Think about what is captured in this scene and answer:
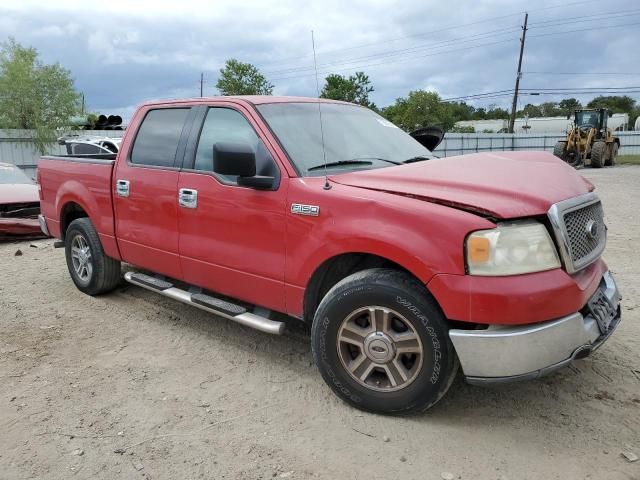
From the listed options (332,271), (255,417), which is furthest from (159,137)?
(255,417)

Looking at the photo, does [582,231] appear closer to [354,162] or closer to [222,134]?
[354,162]

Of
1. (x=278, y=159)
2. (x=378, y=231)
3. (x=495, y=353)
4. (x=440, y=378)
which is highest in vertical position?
(x=278, y=159)

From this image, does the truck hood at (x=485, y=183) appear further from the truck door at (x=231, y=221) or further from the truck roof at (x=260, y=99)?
the truck roof at (x=260, y=99)

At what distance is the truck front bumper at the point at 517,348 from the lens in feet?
9.14

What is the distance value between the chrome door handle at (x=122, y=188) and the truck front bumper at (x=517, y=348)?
312 centimetres

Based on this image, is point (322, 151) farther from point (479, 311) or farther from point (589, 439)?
point (589, 439)

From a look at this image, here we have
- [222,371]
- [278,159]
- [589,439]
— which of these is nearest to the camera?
[589,439]

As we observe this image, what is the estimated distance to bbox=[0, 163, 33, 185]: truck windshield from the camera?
32.2 feet

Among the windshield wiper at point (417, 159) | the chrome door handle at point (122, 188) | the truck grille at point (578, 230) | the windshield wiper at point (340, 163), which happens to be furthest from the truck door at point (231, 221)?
the truck grille at point (578, 230)

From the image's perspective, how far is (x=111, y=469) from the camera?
9.32ft

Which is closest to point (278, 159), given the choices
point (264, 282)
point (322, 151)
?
point (322, 151)

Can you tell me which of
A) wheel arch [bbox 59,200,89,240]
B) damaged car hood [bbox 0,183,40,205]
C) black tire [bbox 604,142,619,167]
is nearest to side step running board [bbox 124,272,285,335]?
wheel arch [bbox 59,200,89,240]

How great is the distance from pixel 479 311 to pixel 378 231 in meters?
Answer: 0.69

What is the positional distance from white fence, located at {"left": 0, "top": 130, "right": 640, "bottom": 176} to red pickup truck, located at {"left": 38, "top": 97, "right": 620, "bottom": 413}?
1.74 meters
